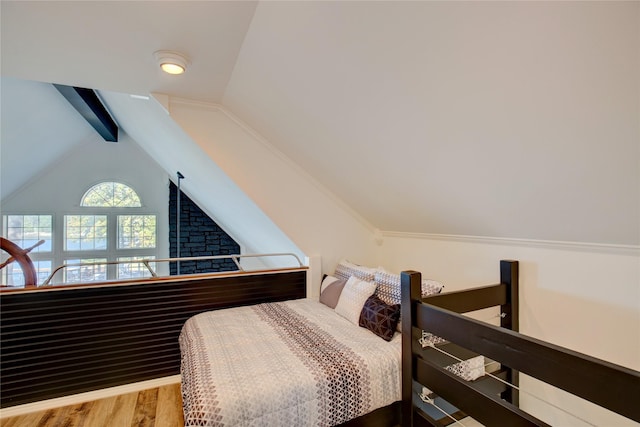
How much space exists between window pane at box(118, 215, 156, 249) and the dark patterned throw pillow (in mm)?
5022

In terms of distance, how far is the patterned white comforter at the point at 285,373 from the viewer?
1352 millimetres

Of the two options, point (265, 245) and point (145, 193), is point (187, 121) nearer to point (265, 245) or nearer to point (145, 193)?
point (265, 245)

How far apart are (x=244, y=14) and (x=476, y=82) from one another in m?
1.04

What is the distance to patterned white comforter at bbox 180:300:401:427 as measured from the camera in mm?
1352

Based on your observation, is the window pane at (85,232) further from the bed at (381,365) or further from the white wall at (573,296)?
the white wall at (573,296)

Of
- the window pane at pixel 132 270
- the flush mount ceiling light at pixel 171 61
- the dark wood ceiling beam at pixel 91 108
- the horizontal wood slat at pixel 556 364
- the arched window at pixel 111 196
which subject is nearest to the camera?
the horizontal wood slat at pixel 556 364

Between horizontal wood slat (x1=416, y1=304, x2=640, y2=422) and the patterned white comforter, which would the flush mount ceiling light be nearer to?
the patterned white comforter

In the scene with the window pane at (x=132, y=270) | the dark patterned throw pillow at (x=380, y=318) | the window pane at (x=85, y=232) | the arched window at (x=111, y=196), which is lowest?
the window pane at (x=132, y=270)

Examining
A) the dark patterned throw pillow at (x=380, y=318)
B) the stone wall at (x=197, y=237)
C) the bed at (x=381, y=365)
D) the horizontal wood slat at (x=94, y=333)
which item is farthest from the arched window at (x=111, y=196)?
the dark patterned throw pillow at (x=380, y=318)

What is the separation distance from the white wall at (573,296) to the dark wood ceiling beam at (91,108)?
14.0 feet

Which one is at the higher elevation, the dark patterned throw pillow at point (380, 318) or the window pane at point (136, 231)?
the window pane at point (136, 231)

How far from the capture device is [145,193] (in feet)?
18.6

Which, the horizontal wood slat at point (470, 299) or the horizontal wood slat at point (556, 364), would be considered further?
the horizontal wood slat at point (470, 299)

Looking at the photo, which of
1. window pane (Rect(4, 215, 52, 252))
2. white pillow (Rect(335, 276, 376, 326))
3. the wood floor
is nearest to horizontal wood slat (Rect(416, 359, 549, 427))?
white pillow (Rect(335, 276, 376, 326))
